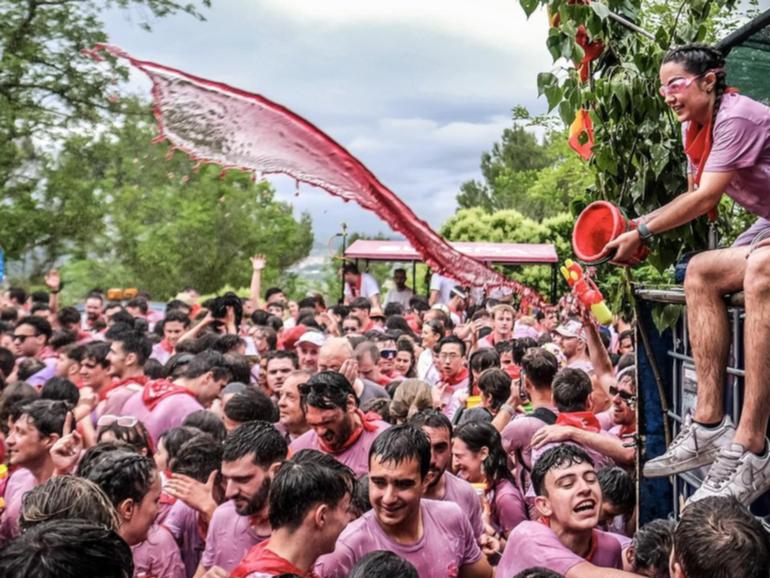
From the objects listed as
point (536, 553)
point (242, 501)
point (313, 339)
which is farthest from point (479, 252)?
point (536, 553)

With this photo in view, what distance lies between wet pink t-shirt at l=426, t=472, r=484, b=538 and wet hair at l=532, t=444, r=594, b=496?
0.64 meters

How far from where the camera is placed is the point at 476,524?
4.56m

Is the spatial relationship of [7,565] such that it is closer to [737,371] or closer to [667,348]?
[737,371]

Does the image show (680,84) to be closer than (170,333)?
Yes

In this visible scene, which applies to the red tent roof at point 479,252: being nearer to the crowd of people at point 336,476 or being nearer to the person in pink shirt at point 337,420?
the crowd of people at point 336,476

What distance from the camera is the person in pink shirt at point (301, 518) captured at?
3340mm

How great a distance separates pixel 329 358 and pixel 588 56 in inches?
123

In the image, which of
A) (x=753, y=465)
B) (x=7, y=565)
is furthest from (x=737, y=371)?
(x=7, y=565)

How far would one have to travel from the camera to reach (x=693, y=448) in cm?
328

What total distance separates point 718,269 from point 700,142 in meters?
0.57

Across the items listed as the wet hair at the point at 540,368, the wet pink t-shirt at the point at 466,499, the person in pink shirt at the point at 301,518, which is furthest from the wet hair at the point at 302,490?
the wet hair at the point at 540,368

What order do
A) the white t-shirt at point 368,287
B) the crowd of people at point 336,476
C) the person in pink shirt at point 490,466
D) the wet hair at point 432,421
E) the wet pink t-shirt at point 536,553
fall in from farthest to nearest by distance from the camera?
the white t-shirt at point 368,287, the person in pink shirt at point 490,466, the wet hair at point 432,421, the wet pink t-shirt at point 536,553, the crowd of people at point 336,476

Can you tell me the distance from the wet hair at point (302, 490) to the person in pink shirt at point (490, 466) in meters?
1.58

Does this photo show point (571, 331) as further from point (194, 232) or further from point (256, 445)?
point (194, 232)
